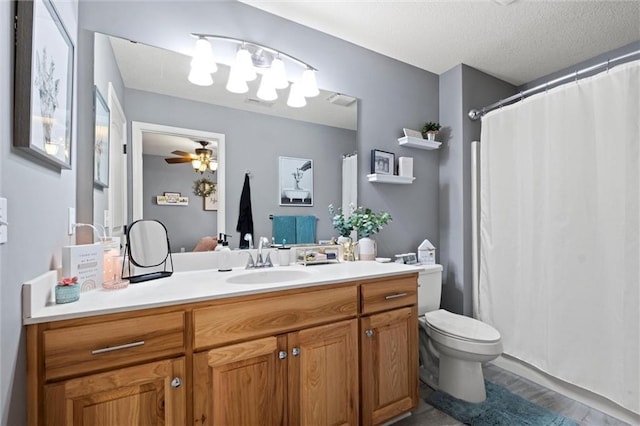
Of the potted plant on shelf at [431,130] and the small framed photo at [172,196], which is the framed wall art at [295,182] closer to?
the small framed photo at [172,196]

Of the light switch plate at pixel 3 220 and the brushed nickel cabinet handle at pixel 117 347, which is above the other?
the light switch plate at pixel 3 220

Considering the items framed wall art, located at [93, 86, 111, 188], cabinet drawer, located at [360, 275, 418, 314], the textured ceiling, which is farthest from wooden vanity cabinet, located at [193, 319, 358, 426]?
the textured ceiling

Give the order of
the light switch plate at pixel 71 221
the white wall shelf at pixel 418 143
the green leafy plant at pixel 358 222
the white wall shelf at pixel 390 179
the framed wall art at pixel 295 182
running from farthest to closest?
1. the white wall shelf at pixel 418 143
2. the white wall shelf at pixel 390 179
3. the green leafy plant at pixel 358 222
4. the framed wall art at pixel 295 182
5. the light switch plate at pixel 71 221

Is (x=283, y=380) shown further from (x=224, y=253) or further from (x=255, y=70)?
(x=255, y=70)

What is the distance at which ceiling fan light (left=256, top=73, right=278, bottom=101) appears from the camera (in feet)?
6.06

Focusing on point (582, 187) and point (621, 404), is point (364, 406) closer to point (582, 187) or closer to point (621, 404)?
point (621, 404)

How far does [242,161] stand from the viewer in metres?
1.82

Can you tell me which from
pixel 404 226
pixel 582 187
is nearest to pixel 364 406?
pixel 404 226

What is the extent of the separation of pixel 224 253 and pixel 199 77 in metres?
0.98

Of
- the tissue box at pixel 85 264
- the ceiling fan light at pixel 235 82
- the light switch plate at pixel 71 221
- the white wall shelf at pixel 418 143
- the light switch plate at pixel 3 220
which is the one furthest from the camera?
the white wall shelf at pixel 418 143

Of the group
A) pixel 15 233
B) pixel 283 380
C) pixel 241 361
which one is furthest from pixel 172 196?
pixel 283 380

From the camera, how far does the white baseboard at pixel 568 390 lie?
176 cm

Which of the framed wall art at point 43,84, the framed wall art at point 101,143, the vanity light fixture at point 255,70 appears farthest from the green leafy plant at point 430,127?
the framed wall art at point 43,84

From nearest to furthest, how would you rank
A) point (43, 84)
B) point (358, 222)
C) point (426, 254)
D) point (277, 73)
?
point (43, 84) → point (277, 73) → point (358, 222) → point (426, 254)
